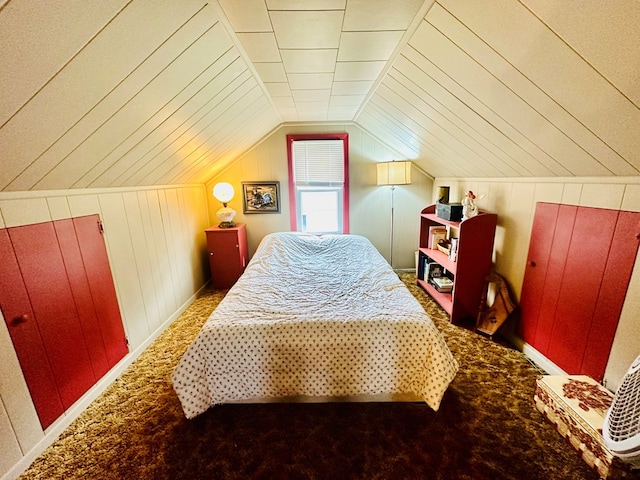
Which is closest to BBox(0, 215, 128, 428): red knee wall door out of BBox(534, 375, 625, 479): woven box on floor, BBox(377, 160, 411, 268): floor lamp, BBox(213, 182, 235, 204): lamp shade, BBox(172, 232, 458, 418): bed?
BBox(172, 232, 458, 418): bed

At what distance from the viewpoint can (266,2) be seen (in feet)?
4.00

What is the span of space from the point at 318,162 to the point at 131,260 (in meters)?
2.51

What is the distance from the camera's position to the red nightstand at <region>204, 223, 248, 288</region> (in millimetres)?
3428

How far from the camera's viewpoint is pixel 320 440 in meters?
1.50

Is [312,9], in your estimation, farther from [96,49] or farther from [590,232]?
[590,232]

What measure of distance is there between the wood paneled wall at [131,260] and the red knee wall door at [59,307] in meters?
0.06

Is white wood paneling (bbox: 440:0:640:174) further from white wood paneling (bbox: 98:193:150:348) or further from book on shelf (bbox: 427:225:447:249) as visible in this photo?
white wood paneling (bbox: 98:193:150:348)

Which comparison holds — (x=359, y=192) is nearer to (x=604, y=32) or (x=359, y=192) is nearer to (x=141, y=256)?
(x=141, y=256)

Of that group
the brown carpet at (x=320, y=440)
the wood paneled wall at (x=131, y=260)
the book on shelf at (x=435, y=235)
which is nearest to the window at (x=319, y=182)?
the book on shelf at (x=435, y=235)

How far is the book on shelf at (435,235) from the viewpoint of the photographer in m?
3.28

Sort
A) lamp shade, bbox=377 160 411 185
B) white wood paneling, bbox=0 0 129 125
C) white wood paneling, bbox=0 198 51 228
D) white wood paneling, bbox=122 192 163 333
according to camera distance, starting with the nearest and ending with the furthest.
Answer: white wood paneling, bbox=0 0 129 125
white wood paneling, bbox=0 198 51 228
white wood paneling, bbox=122 192 163 333
lamp shade, bbox=377 160 411 185

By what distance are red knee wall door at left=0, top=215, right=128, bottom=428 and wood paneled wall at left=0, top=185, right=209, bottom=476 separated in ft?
0.19

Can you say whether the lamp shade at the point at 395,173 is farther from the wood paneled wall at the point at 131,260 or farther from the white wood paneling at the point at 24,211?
the white wood paneling at the point at 24,211

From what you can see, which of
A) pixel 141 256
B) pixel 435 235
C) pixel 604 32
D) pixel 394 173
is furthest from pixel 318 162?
pixel 604 32
